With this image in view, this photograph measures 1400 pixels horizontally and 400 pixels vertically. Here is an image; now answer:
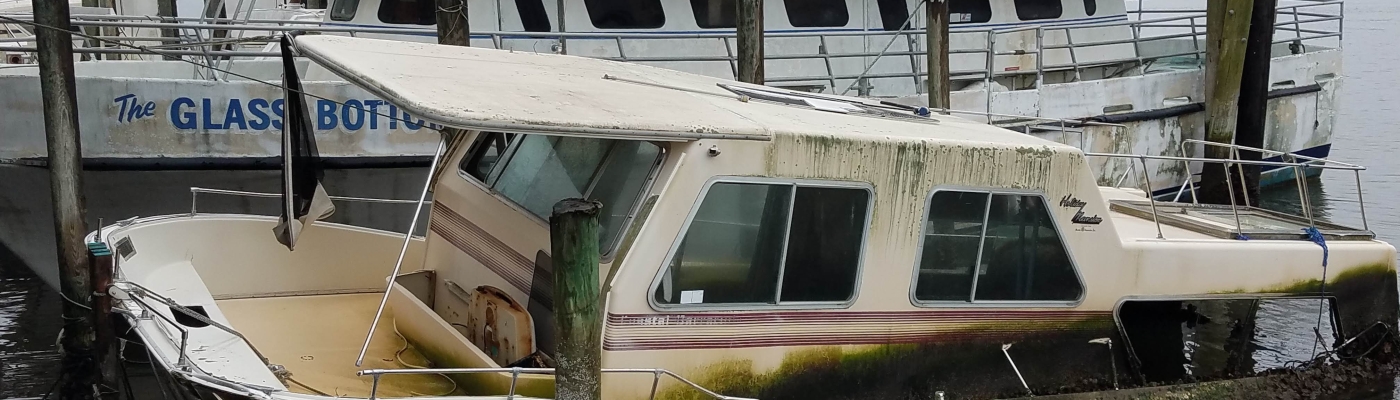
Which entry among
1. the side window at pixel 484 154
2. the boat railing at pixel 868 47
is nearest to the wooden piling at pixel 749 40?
the boat railing at pixel 868 47

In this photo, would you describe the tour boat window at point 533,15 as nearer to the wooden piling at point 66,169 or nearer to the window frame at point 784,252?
the wooden piling at point 66,169

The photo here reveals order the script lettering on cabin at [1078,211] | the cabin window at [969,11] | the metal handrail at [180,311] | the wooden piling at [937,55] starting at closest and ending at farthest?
1. the metal handrail at [180,311]
2. the script lettering on cabin at [1078,211]
3. the wooden piling at [937,55]
4. the cabin window at [969,11]

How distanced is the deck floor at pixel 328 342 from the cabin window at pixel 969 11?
1034 centimetres

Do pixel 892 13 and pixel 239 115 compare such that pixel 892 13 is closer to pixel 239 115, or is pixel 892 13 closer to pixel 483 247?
pixel 239 115

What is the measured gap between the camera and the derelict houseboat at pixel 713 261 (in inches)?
203

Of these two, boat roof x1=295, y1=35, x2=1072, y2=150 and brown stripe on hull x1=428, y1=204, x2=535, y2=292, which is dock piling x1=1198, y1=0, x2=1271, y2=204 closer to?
boat roof x1=295, y1=35, x2=1072, y2=150

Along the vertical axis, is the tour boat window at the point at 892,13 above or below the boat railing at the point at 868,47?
above

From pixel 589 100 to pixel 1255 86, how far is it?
12.1 meters

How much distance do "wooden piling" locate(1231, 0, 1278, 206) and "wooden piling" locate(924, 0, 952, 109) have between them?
4.21 m

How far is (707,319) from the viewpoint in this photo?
5.39 metres

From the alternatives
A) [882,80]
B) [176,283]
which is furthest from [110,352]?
[882,80]

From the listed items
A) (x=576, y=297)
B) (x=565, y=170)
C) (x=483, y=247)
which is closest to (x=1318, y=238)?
(x=565, y=170)

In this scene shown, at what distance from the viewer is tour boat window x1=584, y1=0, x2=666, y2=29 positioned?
528 inches

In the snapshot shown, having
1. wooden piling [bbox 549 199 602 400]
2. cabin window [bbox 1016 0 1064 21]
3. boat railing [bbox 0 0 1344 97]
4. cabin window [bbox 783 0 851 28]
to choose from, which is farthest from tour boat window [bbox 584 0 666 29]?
wooden piling [bbox 549 199 602 400]
